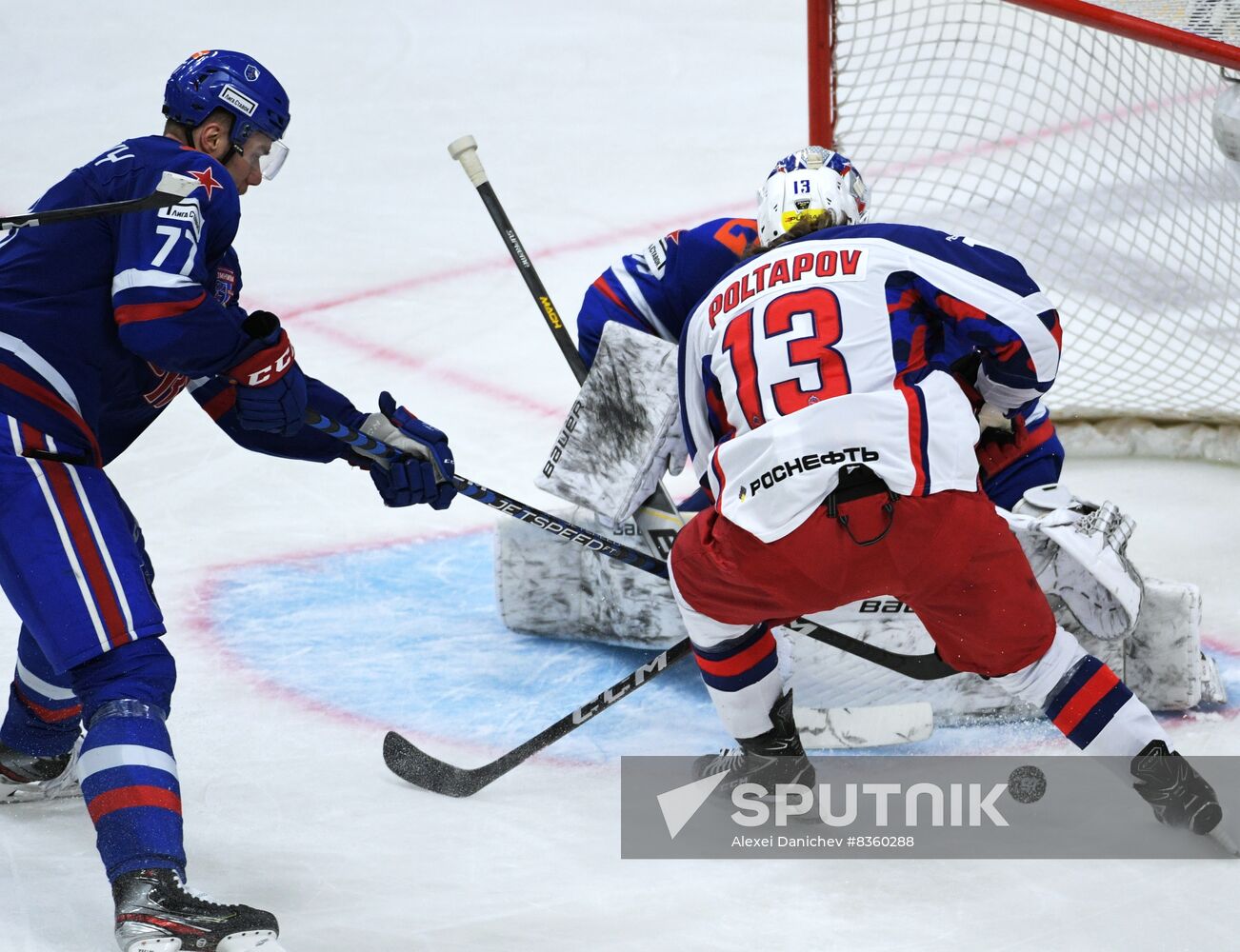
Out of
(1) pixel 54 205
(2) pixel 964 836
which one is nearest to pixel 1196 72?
(2) pixel 964 836

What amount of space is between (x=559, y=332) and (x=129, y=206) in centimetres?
116

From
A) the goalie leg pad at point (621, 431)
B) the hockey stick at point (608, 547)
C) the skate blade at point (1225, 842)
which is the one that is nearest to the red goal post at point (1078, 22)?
the goalie leg pad at point (621, 431)

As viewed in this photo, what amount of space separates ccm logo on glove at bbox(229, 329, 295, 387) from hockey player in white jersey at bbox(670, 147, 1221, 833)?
59cm

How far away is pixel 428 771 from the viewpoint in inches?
108

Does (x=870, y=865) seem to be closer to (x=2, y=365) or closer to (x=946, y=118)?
(x=2, y=365)

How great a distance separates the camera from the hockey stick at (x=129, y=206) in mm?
2219

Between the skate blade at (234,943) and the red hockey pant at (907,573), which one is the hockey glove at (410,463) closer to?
the red hockey pant at (907,573)

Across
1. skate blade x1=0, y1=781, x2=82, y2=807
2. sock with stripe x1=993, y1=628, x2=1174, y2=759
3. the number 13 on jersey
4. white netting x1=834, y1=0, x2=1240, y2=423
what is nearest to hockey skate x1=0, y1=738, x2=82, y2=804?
skate blade x1=0, y1=781, x2=82, y2=807

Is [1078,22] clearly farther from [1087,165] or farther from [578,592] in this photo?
[578,592]

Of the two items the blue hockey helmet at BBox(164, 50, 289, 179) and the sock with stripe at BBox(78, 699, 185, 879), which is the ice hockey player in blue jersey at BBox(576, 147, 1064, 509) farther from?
the sock with stripe at BBox(78, 699, 185, 879)

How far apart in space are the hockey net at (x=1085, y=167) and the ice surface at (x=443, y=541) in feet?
0.79

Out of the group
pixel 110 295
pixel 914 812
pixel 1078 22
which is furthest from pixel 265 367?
pixel 1078 22

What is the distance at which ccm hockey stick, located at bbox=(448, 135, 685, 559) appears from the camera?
3.14 meters

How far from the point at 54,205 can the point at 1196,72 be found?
2495mm
